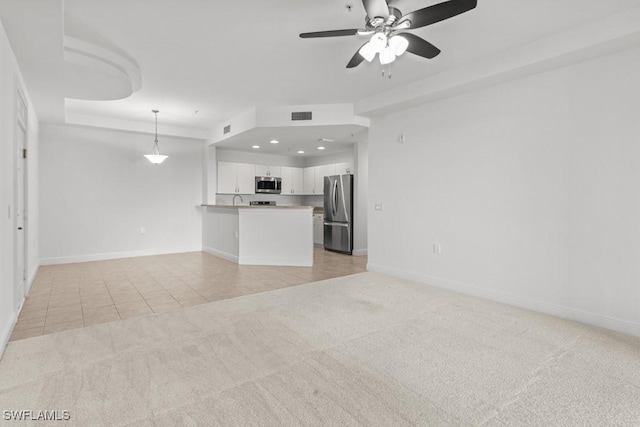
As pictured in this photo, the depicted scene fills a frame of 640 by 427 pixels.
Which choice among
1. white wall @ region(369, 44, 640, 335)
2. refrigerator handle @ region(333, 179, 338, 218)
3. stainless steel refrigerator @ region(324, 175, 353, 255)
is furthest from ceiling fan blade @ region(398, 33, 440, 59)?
refrigerator handle @ region(333, 179, 338, 218)

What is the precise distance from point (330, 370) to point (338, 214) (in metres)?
5.22

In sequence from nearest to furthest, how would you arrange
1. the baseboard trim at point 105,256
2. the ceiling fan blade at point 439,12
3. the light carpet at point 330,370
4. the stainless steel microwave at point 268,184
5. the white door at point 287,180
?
the light carpet at point 330,370, the ceiling fan blade at point 439,12, the baseboard trim at point 105,256, the stainless steel microwave at point 268,184, the white door at point 287,180

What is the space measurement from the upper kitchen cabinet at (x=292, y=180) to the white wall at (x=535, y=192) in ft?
15.0

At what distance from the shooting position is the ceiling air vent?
5523 millimetres

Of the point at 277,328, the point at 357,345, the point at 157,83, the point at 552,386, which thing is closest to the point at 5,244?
the point at 277,328

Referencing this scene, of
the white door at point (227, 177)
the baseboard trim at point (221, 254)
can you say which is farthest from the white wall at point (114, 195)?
the white door at point (227, 177)

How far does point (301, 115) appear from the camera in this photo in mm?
5547

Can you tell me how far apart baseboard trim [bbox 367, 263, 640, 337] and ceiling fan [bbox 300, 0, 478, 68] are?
8.93 feet

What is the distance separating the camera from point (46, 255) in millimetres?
5945

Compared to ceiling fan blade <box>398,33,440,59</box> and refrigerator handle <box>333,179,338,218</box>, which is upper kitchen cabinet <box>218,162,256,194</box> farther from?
ceiling fan blade <box>398,33,440,59</box>

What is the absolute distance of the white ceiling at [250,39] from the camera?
8.62ft

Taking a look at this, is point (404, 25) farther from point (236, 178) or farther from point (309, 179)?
point (309, 179)

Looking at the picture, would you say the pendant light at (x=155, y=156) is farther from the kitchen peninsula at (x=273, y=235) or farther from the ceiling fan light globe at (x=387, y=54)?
the ceiling fan light globe at (x=387, y=54)

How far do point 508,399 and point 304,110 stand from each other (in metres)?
4.73
